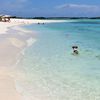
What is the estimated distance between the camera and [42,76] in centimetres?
1062

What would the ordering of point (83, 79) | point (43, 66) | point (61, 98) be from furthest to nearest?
point (43, 66) → point (83, 79) → point (61, 98)

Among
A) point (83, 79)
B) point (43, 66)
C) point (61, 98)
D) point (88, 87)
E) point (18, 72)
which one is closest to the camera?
point (61, 98)

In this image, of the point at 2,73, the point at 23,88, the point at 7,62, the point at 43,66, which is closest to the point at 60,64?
the point at 43,66

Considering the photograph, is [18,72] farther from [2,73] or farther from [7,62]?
[7,62]

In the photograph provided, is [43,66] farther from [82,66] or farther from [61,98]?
[61,98]

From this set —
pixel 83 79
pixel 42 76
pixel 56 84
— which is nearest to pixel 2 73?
pixel 42 76

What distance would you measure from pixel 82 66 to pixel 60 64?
1001 mm

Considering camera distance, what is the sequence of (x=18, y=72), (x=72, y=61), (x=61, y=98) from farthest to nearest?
(x=72, y=61)
(x=18, y=72)
(x=61, y=98)

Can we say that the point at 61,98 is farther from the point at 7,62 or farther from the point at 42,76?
the point at 7,62

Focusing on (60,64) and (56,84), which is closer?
(56,84)

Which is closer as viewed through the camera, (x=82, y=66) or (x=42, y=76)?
(x=42, y=76)

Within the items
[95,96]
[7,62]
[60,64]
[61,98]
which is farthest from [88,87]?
[7,62]

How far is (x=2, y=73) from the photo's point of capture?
1066 cm

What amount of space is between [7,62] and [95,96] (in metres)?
5.72
